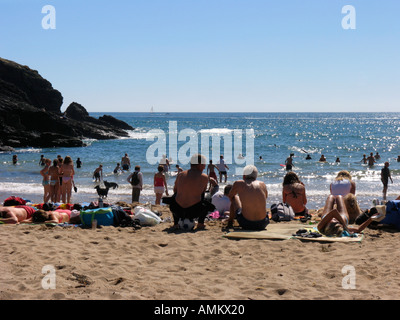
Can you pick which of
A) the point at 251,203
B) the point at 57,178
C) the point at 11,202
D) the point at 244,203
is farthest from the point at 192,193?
the point at 57,178

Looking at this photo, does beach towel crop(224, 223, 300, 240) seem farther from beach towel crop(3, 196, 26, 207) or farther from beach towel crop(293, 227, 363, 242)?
beach towel crop(3, 196, 26, 207)

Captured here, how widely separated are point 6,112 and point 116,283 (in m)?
39.3

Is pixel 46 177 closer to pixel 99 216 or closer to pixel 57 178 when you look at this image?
pixel 57 178

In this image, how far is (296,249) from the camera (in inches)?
238

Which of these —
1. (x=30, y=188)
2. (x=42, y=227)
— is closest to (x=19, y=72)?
(x=30, y=188)

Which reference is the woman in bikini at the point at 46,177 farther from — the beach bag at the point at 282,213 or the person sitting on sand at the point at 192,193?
the beach bag at the point at 282,213

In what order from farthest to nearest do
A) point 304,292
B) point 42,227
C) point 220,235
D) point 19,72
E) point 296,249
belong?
point 19,72, point 42,227, point 220,235, point 296,249, point 304,292

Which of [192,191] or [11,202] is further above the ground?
[192,191]

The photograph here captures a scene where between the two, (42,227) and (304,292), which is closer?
(304,292)

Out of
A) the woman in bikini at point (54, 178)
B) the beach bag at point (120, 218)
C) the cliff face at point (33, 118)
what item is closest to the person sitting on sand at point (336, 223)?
the beach bag at point (120, 218)

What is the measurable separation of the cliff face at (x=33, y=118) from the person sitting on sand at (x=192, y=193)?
32866 mm

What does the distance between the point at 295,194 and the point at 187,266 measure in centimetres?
416

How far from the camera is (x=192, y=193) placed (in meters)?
7.34
